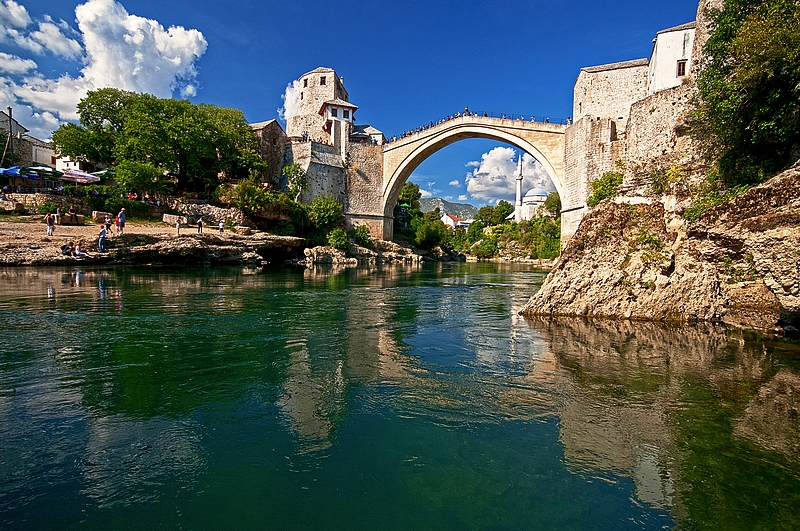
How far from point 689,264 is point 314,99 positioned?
4128 cm

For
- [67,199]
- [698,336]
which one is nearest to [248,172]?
[67,199]

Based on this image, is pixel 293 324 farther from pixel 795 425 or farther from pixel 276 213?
pixel 276 213

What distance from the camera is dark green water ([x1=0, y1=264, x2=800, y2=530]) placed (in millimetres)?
2395

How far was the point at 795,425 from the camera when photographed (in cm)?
344

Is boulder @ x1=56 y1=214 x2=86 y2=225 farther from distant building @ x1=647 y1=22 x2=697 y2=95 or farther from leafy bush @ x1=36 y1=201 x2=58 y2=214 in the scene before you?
distant building @ x1=647 y1=22 x2=697 y2=95

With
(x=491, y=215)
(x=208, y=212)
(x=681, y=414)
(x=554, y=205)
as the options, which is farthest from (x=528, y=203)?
(x=681, y=414)

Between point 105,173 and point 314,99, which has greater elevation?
point 314,99

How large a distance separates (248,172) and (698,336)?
3238cm

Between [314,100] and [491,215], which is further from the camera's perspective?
[491,215]

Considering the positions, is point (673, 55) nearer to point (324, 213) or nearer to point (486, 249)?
point (324, 213)

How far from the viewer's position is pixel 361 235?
36250 millimetres

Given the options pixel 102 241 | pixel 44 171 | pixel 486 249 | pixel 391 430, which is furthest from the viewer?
pixel 486 249

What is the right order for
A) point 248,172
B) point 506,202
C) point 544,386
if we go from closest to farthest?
point 544,386 < point 248,172 < point 506,202

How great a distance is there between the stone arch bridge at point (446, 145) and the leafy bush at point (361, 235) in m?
1.30
